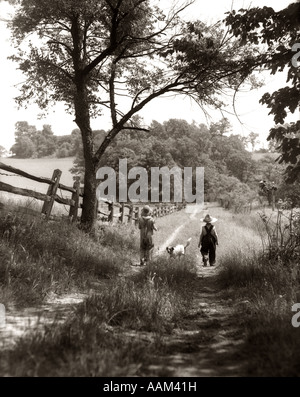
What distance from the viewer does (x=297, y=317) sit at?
12.8 ft

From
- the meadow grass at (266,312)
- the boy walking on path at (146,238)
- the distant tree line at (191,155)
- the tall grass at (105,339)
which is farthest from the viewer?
the distant tree line at (191,155)

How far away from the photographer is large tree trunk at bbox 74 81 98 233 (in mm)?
10859

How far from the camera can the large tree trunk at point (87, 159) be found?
10859mm

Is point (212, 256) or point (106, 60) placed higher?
point (106, 60)

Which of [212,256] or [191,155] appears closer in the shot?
[212,256]

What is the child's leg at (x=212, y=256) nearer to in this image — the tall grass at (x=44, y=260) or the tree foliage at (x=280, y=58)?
the tall grass at (x=44, y=260)

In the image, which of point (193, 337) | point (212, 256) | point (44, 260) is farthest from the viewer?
point (212, 256)

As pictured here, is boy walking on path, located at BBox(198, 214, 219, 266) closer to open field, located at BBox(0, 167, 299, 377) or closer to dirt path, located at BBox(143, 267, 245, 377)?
open field, located at BBox(0, 167, 299, 377)

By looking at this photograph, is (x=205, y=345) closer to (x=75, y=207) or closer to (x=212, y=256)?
(x=212, y=256)

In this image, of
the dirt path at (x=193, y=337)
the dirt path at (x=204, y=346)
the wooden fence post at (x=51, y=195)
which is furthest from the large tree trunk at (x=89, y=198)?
the dirt path at (x=204, y=346)

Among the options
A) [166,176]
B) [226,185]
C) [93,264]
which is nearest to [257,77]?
[93,264]

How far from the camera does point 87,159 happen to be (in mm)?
11141

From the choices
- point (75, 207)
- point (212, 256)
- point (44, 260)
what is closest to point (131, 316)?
point (44, 260)
